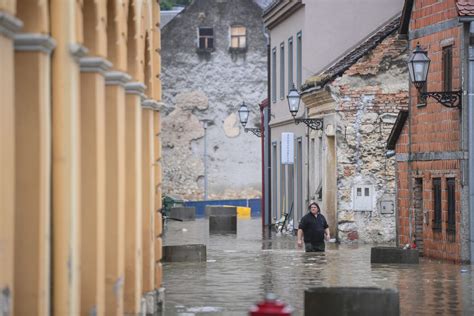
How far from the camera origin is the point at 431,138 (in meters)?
31.4

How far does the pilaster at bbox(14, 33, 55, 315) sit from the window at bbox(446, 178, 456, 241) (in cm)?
1878

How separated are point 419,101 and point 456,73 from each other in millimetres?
2887

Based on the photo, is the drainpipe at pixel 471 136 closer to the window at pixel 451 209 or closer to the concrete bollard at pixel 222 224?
the window at pixel 451 209

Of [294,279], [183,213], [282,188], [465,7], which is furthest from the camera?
[183,213]

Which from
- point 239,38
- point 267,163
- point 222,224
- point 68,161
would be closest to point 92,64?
point 68,161

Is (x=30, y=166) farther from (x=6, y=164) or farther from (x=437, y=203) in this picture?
(x=437, y=203)

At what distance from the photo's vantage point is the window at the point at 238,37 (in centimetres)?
7225

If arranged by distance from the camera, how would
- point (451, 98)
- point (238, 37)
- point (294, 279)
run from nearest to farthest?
point (294, 279), point (451, 98), point (238, 37)

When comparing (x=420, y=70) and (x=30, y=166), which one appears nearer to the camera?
(x=30, y=166)

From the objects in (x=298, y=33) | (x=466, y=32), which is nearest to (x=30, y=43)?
(x=466, y=32)

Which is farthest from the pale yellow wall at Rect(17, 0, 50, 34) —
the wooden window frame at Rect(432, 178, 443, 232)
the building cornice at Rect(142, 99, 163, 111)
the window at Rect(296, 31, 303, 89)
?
the window at Rect(296, 31, 303, 89)

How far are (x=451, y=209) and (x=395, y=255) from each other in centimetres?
200

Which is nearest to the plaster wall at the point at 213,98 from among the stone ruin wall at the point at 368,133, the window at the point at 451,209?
the stone ruin wall at the point at 368,133

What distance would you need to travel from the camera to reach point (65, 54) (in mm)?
12484
